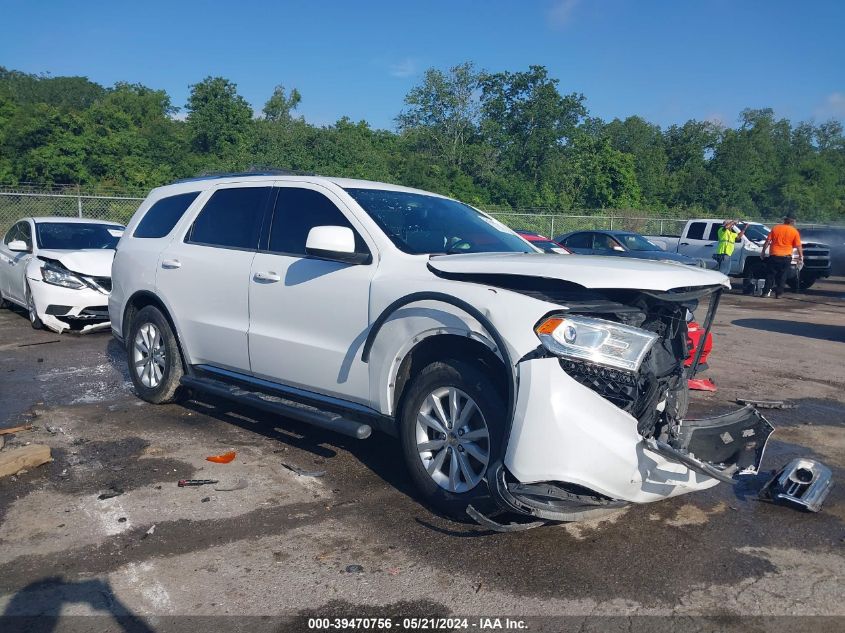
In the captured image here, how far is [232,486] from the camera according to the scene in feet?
→ 15.0

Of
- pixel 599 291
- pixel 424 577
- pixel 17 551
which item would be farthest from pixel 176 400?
pixel 599 291

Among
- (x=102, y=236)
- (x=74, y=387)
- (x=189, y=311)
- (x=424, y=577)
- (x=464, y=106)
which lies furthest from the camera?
(x=464, y=106)

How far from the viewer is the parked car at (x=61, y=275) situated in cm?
970

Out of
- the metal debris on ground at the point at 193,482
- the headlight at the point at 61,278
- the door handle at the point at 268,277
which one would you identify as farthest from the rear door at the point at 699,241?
the metal debris on ground at the point at 193,482

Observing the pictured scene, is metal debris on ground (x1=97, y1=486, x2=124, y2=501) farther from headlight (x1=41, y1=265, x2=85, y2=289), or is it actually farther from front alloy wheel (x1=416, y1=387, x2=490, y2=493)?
headlight (x1=41, y1=265, x2=85, y2=289)

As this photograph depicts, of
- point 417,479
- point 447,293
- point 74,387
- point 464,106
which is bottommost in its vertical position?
point 74,387

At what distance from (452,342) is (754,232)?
61.3 ft

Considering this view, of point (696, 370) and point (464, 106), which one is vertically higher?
point (464, 106)

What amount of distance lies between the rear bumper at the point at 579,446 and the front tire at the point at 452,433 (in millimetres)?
304

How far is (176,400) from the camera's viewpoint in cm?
637

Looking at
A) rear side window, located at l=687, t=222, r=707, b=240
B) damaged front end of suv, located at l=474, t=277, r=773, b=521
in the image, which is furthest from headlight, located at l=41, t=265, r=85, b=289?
rear side window, located at l=687, t=222, r=707, b=240

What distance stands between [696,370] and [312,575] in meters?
2.55

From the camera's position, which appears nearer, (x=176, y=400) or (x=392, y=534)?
(x=392, y=534)

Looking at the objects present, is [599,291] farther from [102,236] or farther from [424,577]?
[102,236]
